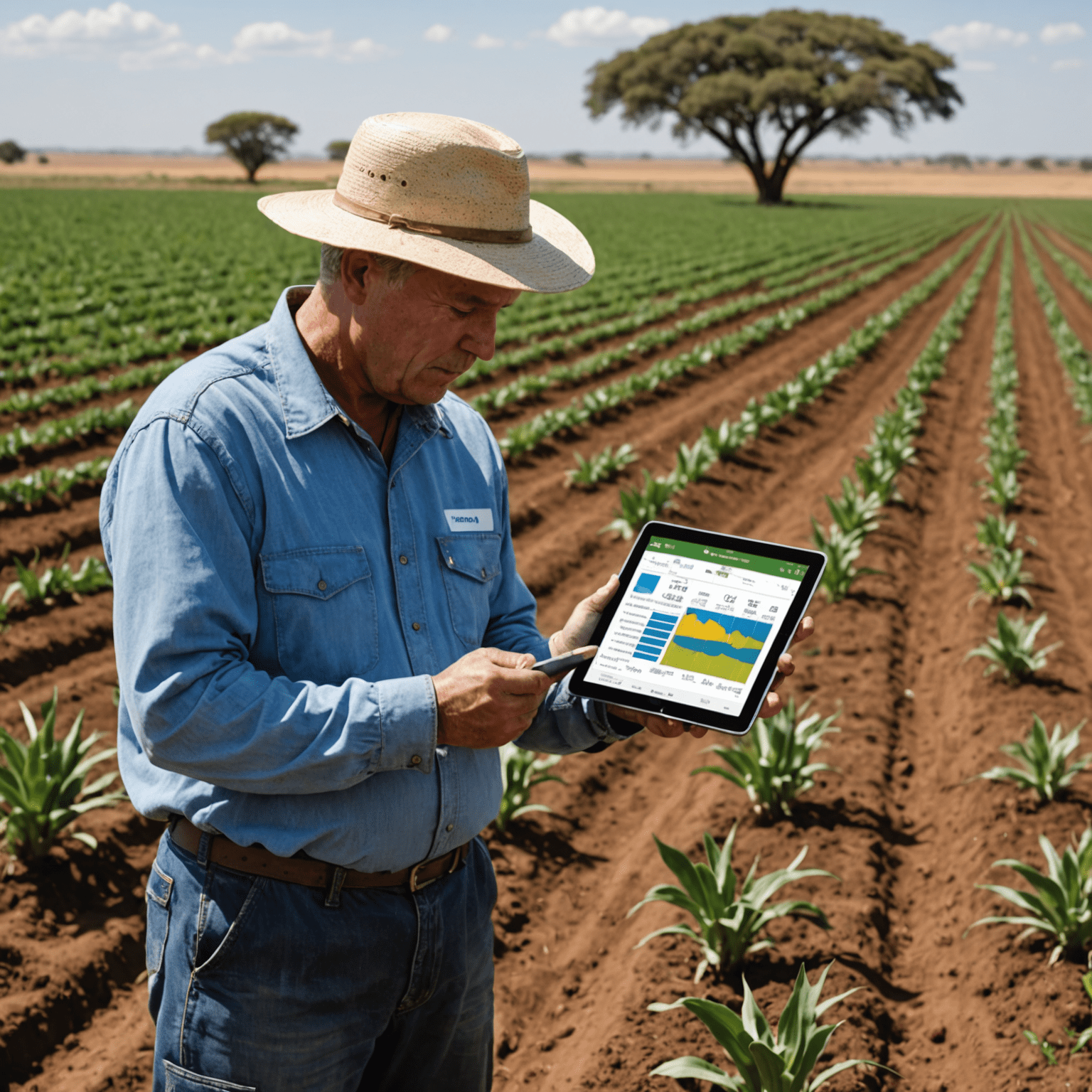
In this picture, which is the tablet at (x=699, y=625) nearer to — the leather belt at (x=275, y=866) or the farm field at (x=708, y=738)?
the leather belt at (x=275, y=866)

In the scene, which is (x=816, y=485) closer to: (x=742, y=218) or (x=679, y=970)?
(x=679, y=970)

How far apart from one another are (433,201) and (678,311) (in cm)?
1868

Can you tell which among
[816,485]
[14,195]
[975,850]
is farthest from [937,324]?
[14,195]

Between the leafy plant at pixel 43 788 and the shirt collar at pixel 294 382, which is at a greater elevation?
the shirt collar at pixel 294 382

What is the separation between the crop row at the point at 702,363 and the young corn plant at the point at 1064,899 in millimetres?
6451

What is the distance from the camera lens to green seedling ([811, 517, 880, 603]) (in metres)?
6.60

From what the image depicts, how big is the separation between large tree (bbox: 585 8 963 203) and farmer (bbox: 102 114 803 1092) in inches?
2646

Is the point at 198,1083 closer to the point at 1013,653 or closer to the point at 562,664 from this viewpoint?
the point at 562,664

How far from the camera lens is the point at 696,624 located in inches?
79.8

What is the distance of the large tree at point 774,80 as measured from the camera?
62.0 metres

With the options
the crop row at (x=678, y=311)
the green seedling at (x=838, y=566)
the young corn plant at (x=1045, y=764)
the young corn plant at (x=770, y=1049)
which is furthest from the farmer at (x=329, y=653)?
the crop row at (x=678, y=311)

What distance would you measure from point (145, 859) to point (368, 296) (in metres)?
3.19

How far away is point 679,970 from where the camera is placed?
356 cm

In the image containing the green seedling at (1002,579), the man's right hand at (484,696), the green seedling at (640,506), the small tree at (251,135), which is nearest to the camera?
the man's right hand at (484,696)
